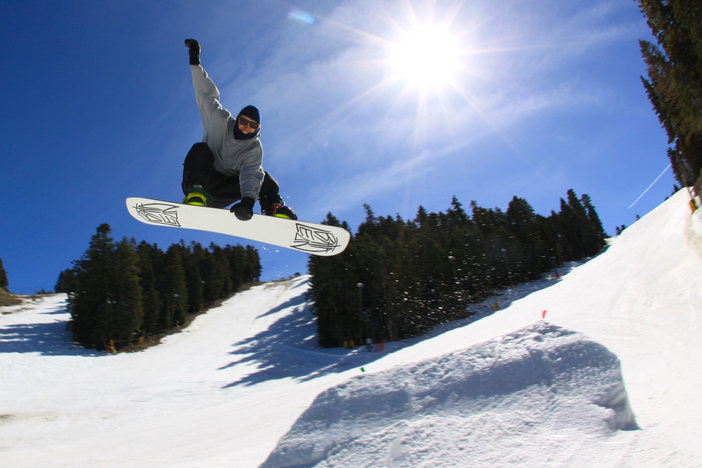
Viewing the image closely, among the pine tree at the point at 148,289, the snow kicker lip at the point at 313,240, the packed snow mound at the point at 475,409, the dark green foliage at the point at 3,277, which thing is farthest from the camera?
the dark green foliage at the point at 3,277

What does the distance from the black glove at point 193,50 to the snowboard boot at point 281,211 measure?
223cm

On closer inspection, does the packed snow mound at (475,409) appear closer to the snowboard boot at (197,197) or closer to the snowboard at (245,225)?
the snowboard at (245,225)

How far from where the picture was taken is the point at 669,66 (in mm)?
17516

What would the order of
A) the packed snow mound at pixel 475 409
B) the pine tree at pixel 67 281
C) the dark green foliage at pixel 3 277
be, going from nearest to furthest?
the packed snow mound at pixel 475 409, the pine tree at pixel 67 281, the dark green foliage at pixel 3 277

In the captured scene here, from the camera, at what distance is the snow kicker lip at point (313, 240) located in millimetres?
5883

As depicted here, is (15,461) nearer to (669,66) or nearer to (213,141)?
(213,141)

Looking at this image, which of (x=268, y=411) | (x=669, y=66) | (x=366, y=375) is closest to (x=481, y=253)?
(x=669, y=66)

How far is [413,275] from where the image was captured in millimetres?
36125

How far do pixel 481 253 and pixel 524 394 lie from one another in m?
43.7

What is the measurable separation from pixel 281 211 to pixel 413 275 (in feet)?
105

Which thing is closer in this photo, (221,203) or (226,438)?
(221,203)

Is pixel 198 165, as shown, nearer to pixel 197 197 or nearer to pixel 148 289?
pixel 197 197

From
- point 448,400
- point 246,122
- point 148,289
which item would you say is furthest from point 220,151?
point 148,289

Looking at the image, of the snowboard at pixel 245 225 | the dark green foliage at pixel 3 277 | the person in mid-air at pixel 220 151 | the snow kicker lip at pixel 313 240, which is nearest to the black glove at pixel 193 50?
the person in mid-air at pixel 220 151
